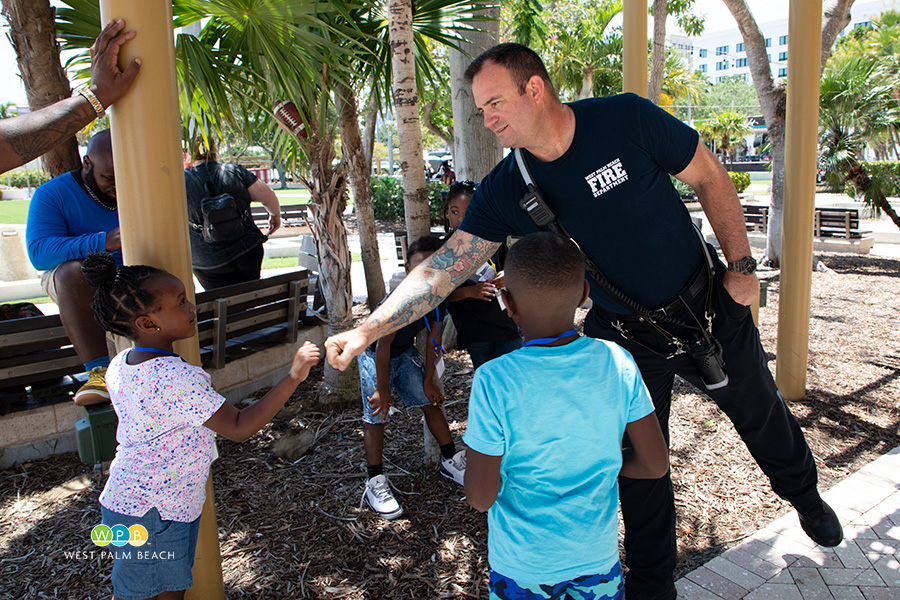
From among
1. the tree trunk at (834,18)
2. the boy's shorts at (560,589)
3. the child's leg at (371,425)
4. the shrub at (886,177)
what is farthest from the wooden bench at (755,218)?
the boy's shorts at (560,589)

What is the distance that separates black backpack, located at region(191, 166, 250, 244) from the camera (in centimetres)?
499

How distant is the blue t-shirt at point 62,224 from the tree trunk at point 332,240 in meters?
1.47

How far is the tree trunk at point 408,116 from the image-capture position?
12.4 feet

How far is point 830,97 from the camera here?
11.7m

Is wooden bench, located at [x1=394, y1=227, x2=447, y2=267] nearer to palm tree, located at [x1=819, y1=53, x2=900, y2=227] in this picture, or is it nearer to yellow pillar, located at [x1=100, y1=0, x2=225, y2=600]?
yellow pillar, located at [x1=100, y1=0, x2=225, y2=600]

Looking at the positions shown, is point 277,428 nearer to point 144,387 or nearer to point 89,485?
point 89,485

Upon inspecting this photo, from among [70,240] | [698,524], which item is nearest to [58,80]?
[70,240]

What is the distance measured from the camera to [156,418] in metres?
2.03

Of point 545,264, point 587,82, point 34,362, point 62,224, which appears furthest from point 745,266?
point 587,82

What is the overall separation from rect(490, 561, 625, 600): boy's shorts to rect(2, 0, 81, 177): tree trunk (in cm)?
432

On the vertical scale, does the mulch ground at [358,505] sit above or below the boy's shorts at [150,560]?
below

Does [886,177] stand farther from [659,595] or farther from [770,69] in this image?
[659,595]

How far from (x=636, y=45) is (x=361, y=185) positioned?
2.58 m

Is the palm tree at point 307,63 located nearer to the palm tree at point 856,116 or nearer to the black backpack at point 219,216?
the black backpack at point 219,216
